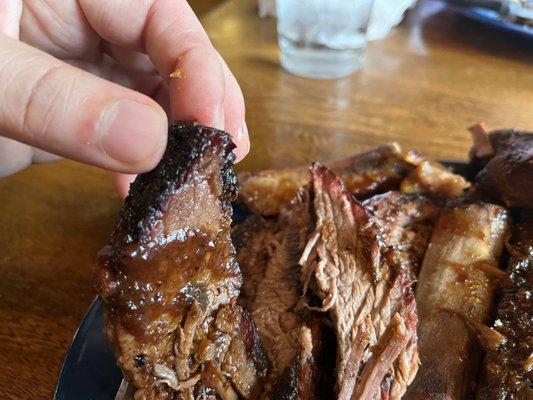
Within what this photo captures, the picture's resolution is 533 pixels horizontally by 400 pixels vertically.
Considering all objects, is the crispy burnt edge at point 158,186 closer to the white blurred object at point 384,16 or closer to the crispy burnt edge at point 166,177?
the crispy burnt edge at point 166,177

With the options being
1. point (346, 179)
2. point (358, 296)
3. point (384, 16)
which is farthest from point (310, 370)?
point (384, 16)

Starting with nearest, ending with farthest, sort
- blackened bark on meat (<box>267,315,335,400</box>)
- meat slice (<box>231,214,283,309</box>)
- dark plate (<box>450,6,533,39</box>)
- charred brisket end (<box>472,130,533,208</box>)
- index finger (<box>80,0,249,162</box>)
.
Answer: blackened bark on meat (<box>267,315,335,400</box>) < index finger (<box>80,0,249,162</box>) < meat slice (<box>231,214,283,309</box>) < charred brisket end (<box>472,130,533,208</box>) < dark plate (<box>450,6,533,39</box>)

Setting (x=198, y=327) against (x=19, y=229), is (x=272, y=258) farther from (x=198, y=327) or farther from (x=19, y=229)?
(x=19, y=229)

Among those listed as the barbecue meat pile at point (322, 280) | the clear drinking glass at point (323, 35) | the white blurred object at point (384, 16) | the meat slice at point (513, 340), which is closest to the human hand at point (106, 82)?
the barbecue meat pile at point (322, 280)

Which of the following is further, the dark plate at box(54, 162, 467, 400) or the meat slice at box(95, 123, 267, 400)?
the dark plate at box(54, 162, 467, 400)

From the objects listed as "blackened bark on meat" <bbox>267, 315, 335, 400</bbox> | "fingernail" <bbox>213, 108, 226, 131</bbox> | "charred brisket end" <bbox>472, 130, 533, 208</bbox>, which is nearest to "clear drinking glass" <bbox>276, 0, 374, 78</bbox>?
"charred brisket end" <bbox>472, 130, 533, 208</bbox>

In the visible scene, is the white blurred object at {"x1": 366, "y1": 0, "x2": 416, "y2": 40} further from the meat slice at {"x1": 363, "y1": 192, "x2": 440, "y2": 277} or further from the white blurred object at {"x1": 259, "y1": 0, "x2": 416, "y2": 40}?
the meat slice at {"x1": 363, "y1": 192, "x2": 440, "y2": 277}

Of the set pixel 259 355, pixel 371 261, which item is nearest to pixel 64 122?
pixel 259 355
